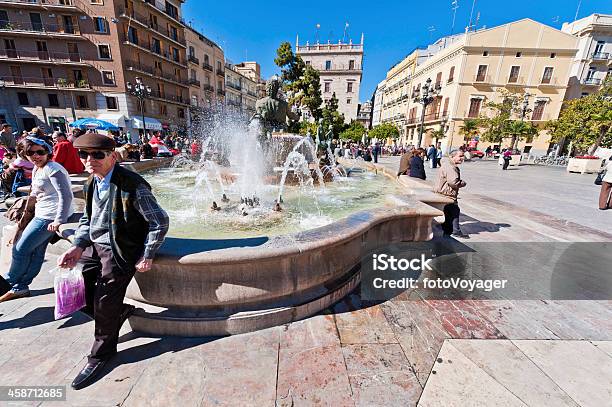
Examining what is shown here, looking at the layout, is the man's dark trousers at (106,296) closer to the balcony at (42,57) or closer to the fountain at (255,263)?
the fountain at (255,263)

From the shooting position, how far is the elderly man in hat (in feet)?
5.89

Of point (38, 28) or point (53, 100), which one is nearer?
point (38, 28)

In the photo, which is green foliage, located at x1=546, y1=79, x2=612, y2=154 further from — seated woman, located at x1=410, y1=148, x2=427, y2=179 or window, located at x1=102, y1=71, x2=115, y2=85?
window, located at x1=102, y1=71, x2=115, y2=85

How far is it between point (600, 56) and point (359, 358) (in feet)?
175

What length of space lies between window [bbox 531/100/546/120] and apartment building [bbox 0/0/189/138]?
159ft

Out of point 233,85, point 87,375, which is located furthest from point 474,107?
point 87,375

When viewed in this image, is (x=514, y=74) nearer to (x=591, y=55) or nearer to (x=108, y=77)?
(x=591, y=55)

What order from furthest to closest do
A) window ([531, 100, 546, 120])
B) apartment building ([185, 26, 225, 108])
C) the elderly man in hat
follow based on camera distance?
apartment building ([185, 26, 225, 108]), window ([531, 100, 546, 120]), the elderly man in hat

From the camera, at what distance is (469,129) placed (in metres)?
31.4

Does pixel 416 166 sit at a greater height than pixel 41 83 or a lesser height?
lesser

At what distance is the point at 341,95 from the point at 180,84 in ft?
91.3

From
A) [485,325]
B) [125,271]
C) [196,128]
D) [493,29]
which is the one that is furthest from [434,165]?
[196,128]

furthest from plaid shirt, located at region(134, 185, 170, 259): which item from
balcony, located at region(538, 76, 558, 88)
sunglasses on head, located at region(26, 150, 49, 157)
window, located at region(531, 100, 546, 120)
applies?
balcony, located at region(538, 76, 558, 88)

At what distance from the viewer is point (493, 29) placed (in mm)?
31453
